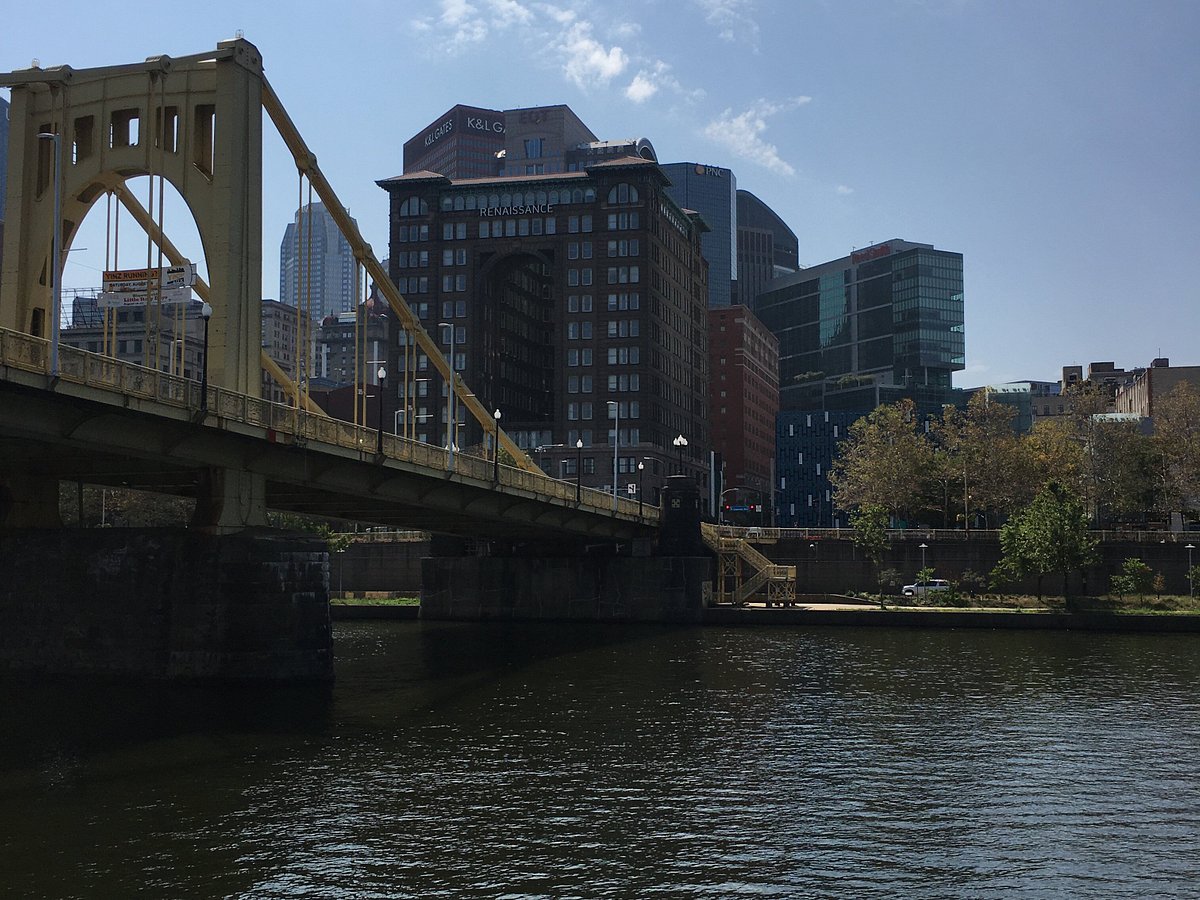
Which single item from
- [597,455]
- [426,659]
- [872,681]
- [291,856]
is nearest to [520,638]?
[426,659]

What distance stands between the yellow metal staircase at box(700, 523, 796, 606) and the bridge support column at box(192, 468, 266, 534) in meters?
54.7

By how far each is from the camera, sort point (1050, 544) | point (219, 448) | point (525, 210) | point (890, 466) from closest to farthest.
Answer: point (219, 448)
point (1050, 544)
point (890, 466)
point (525, 210)

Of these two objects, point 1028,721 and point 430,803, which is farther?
point 1028,721

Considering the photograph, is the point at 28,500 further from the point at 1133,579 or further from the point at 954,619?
the point at 1133,579

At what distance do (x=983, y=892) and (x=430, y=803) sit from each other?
13.8 meters

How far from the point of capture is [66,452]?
160ft

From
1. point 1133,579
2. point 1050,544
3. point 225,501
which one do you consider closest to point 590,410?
point 1050,544

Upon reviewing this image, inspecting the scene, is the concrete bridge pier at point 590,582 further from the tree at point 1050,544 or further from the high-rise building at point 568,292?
the high-rise building at point 568,292

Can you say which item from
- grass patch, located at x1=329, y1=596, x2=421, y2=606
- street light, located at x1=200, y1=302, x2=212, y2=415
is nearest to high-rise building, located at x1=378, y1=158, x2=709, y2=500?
grass patch, located at x1=329, y1=596, x2=421, y2=606

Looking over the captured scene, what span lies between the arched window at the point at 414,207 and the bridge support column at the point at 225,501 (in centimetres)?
12844

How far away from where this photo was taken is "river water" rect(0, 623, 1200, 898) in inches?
1000

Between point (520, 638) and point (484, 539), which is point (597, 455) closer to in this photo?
point (484, 539)

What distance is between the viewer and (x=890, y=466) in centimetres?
12750

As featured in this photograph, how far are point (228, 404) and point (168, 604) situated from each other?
8832 mm
